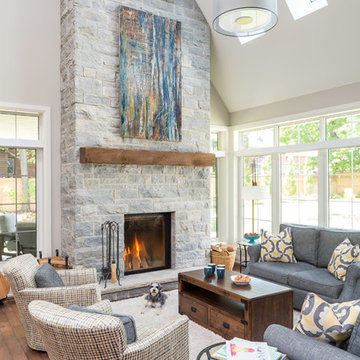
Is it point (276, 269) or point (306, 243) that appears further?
point (306, 243)

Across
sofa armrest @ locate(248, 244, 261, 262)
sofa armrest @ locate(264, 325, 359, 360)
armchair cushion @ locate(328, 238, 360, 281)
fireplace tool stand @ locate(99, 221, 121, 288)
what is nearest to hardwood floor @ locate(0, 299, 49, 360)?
fireplace tool stand @ locate(99, 221, 121, 288)

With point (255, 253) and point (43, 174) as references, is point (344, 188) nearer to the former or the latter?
point (255, 253)

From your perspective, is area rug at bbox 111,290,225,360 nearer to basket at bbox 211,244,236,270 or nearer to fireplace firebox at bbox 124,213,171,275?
fireplace firebox at bbox 124,213,171,275

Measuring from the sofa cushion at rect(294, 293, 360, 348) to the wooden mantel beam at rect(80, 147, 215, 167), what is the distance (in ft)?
10.6

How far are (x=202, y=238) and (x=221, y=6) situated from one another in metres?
3.68

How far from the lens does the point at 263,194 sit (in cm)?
568

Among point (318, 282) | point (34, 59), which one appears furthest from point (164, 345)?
point (34, 59)

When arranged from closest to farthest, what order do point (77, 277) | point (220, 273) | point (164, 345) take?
Result: point (164, 345), point (77, 277), point (220, 273)

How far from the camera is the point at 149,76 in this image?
529cm

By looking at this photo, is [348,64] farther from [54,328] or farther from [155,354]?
[54,328]

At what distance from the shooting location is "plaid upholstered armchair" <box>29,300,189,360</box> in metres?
1.89

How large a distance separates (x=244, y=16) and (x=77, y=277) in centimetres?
276

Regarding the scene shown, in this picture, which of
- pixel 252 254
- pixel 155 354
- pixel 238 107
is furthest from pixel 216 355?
pixel 238 107

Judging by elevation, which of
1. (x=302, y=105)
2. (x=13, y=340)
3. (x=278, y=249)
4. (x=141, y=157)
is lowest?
(x=13, y=340)
